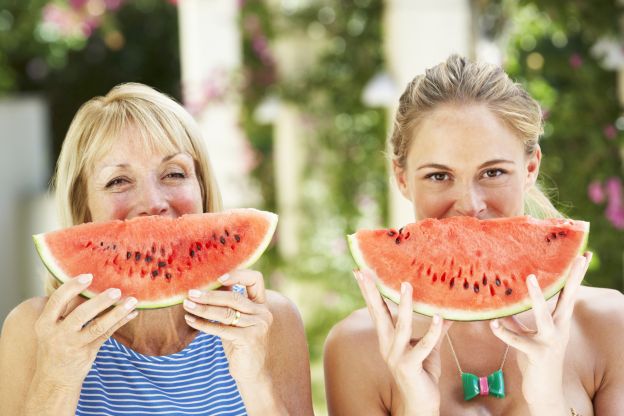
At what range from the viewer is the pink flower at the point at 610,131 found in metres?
4.67

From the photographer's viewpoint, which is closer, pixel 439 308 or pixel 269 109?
pixel 439 308

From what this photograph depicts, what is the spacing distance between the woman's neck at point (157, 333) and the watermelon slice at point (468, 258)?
0.60 metres

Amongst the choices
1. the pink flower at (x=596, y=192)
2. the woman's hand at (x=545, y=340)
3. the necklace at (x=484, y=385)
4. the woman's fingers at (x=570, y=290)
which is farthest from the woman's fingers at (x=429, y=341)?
the pink flower at (x=596, y=192)

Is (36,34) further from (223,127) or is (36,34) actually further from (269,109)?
(269,109)

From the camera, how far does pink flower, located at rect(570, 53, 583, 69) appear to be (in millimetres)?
4766

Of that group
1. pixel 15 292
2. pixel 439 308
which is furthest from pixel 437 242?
pixel 15 292

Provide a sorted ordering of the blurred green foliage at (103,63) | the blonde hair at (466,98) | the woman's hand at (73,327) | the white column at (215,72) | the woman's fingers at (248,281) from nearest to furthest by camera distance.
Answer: the woman's hand at (73,327) < the woman's fingers at (248,281) < the blonde hair at (466,98) < the white column at (215,72) < the blurred green foliage at (103,63)

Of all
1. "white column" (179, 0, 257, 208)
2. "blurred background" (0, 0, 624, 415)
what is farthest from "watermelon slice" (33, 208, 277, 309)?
"white column" (179, 0, 257, 208)

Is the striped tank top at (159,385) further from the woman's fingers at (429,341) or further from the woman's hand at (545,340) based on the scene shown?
the woman's hand at (545,340)

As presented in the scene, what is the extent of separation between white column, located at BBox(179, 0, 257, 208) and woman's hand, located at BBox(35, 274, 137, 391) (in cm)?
627

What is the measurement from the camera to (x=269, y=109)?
772cm

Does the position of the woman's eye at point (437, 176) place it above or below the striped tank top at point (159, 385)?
above

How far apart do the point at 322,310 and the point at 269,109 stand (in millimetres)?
1876

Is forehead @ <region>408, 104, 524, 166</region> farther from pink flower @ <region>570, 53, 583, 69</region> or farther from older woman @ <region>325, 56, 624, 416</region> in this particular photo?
pink flower @ <region>570, 53, 583, 69</region>
